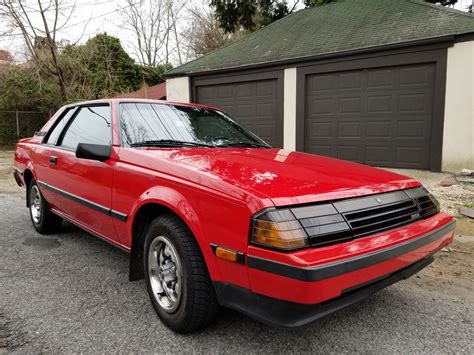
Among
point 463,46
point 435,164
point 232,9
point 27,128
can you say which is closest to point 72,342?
point 435,164

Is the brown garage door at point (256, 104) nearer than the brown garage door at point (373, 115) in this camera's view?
No

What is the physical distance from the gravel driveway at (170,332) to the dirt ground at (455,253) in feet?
0.05

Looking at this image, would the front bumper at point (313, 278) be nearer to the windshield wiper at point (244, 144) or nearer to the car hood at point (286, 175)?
the car hood at point (286, 175)

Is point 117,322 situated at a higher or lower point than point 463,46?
lower

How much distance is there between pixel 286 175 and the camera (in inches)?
88.8

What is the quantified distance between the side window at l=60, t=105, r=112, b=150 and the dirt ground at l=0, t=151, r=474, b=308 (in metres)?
3.07

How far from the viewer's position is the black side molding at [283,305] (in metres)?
1.76

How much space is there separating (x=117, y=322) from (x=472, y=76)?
28.7ft

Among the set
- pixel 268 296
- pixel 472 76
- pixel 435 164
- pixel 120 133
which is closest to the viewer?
pixel 268 296

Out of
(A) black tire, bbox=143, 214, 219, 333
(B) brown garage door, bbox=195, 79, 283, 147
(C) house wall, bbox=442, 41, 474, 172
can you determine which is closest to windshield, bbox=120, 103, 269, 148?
Answer: (A) black tire, bbox=143, 214, 219, 333

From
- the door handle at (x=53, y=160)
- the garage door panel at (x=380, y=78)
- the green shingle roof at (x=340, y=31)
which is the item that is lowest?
the door handle at (x=53, y=160)

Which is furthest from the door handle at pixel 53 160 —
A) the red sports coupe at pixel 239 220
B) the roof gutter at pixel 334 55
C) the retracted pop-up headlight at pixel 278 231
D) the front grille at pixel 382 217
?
the roof gutter at pixel 334 55

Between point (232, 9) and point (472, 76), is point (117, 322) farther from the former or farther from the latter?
point (232, 9)

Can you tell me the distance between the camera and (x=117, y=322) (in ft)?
8.19
